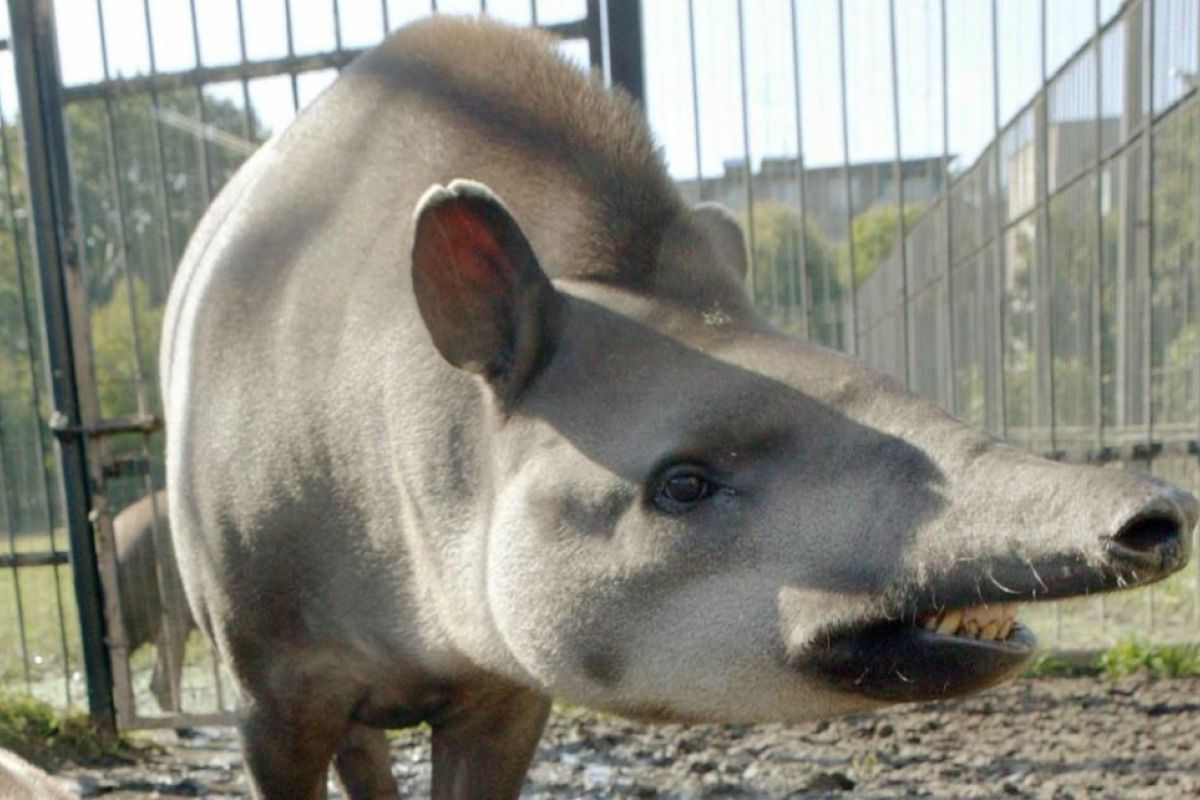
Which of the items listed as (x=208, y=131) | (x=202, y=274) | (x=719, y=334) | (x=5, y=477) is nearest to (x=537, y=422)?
(x=719, y=334)

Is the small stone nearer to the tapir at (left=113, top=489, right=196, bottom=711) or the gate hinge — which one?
the tapir at (left=113, top=489, right=196, bottom=711)

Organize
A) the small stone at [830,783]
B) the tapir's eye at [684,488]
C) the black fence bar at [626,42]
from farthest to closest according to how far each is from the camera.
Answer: the black fence bar at [626,42] < the small stone at [830,783] < the tapir's eye at [684,488]

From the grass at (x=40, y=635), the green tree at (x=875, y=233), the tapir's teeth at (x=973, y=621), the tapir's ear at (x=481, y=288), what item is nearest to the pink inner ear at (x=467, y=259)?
the tapir's ear at (x=481, y=288)

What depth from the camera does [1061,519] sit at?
1.97 metres

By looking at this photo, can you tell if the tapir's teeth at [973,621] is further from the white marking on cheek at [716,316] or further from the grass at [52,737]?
the grass at [52,737]

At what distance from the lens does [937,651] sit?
2.24m

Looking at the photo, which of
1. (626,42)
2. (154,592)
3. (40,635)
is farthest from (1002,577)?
(40,635)

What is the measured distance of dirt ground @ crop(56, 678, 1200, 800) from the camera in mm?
4977

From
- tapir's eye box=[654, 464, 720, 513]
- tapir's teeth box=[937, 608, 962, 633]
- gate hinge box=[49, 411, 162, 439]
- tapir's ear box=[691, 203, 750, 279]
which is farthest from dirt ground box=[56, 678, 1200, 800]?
tapir's teeth box=[937, 608, 962, 633]

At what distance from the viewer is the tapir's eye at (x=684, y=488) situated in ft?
8.36

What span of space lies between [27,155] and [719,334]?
4.05 metres

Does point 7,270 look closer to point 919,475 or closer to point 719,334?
point 719,334

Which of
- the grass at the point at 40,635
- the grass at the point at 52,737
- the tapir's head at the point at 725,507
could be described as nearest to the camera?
the tapir's head at the point at 725,507

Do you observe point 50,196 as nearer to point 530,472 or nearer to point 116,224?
point 116,224
